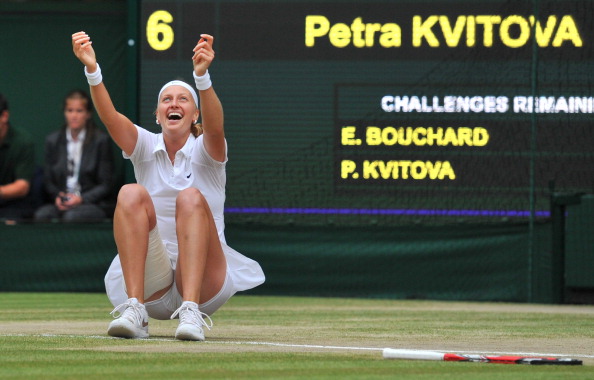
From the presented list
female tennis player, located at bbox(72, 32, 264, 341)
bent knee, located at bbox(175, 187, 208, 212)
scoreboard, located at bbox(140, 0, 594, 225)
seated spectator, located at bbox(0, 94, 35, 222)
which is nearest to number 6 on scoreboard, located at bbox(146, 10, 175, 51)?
scoreboard, located at bbox(140, 0, 594, 225)

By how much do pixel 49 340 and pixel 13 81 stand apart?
703 cm

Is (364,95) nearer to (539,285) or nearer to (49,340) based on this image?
(539,285)

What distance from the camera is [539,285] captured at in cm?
1052

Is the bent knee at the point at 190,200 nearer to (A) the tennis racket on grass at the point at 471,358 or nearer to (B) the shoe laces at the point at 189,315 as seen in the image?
(B) the shoe laces at the point at 189,315

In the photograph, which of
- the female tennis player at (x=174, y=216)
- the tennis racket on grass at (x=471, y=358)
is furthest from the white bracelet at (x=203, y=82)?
the tennis racket on grass at (x=471, y=358)

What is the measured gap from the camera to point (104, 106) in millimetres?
5645

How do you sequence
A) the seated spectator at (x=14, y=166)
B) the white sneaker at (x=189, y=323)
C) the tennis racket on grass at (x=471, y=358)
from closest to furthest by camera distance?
the tennis racket on grass at (x=471, y=358), the white sneaker at (x=189, y=323), the seated spectator at (x=14, y=166)

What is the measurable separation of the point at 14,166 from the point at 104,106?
19.5 feet

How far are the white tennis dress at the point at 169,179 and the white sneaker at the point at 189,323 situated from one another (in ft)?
1.53

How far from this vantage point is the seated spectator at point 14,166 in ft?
37.0

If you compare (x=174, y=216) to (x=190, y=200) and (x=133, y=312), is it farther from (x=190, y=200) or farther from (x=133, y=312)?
(x=133, y=312)

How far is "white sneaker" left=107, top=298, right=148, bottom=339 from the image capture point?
5297 mm

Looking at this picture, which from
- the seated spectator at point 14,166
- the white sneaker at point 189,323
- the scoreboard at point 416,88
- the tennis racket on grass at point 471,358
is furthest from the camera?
the seated spectator at point 14,166

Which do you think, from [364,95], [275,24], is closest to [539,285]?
[364,95]
